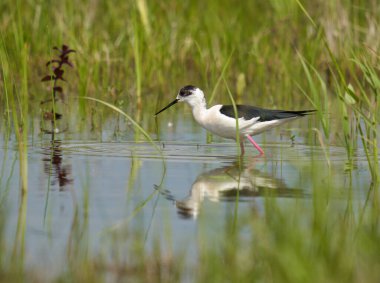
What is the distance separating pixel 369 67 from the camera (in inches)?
268

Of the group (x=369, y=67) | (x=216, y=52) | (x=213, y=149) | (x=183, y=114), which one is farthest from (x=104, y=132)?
(x=216, y=52)

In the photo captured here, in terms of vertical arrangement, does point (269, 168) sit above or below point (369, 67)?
below

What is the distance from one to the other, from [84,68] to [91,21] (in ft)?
9.84

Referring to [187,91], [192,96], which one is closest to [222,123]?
[192,96]

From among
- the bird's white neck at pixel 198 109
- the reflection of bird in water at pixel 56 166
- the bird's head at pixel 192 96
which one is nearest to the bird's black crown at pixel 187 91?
the bird's head at pixel 192 96

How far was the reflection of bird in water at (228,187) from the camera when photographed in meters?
6.01

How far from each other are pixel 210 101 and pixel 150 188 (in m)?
2.19

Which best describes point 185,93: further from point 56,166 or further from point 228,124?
point 56,166

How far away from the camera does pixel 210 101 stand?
8523 millimetres

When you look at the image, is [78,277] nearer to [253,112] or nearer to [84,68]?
[253,112]

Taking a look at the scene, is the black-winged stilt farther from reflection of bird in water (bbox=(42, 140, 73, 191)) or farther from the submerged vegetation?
reflection of bird in water (bbox=(42, 140, 73, 191))

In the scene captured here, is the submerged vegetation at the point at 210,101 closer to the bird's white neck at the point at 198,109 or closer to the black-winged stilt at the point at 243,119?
the black-winged stilt at the point at 243,119

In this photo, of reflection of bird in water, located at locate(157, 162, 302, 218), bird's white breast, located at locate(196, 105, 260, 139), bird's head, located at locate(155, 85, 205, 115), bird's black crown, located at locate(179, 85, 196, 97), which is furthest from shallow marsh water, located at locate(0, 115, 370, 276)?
bird's black crown, located at locate(179, 85, 196, 97)

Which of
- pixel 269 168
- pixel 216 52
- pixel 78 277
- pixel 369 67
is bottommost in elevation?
pixel 78 277
